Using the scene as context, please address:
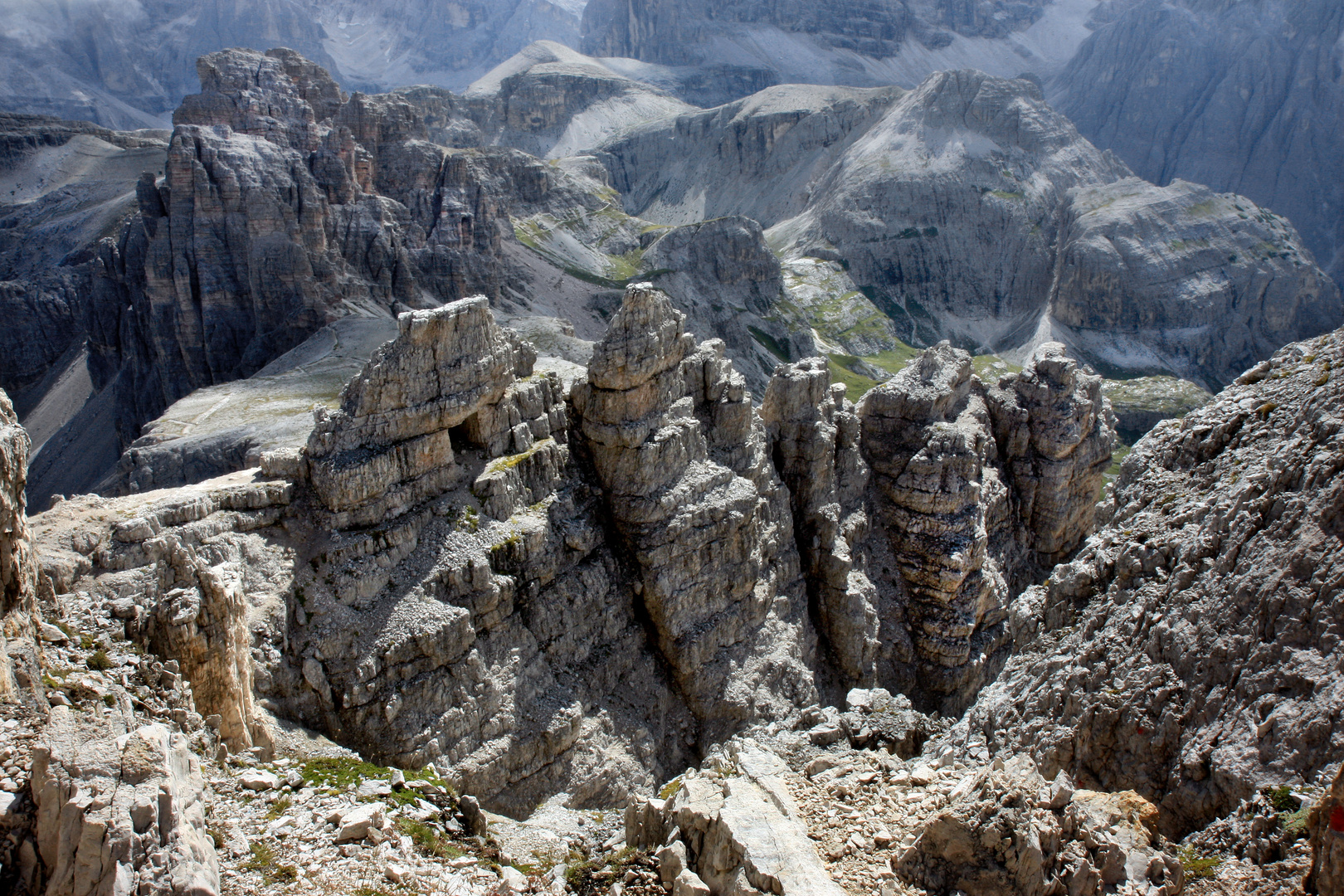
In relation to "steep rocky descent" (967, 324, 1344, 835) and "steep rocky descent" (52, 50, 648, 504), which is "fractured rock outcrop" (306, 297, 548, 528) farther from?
"steep rocky descent" (52, 50, 648, 504)

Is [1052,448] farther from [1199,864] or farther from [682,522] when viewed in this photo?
[1199,864]

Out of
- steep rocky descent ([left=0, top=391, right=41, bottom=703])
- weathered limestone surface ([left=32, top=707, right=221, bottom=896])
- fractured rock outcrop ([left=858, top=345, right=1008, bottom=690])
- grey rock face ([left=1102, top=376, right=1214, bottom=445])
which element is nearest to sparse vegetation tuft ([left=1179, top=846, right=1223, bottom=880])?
weathered limestone surface ([left=32, top=707, right=221, bottom=896])

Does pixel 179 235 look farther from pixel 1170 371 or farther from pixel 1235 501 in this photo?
pixel 1170 371

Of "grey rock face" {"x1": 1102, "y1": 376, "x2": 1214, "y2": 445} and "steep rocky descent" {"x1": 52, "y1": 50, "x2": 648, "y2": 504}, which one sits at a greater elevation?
"steep rocky descent" {"x1": 52, "y1": 50, "x2": 648, "y2": 504}

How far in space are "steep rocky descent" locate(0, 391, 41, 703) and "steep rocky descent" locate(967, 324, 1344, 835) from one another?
A: 2390 centimetres

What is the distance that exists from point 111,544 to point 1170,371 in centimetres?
20539

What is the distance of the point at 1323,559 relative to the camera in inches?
690

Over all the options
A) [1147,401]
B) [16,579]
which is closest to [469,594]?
[16,579]

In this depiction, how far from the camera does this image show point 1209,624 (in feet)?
63.5

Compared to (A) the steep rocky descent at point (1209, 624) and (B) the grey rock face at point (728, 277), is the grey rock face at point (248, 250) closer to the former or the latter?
(B) the grey rock face at point (728, 277)

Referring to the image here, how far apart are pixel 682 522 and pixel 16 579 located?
88.6 feet

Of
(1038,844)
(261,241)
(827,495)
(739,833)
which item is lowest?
(827,495)

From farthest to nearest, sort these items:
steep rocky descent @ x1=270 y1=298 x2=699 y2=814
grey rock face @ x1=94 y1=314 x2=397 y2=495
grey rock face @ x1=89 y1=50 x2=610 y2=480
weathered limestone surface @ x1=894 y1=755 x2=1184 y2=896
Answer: grey rock face @ x1=89 y1=50 x2=610 y2=480 < grey rock face @ x1=94 y1=314 x2=397 y2=495 < steep rocky descent @ x1=270 y1=298 x2=699 y2=814 < weathered limestone surface @ x1=894 y1=755 x2=1184 y2=896

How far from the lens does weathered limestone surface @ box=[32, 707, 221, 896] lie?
15539 millimetres
